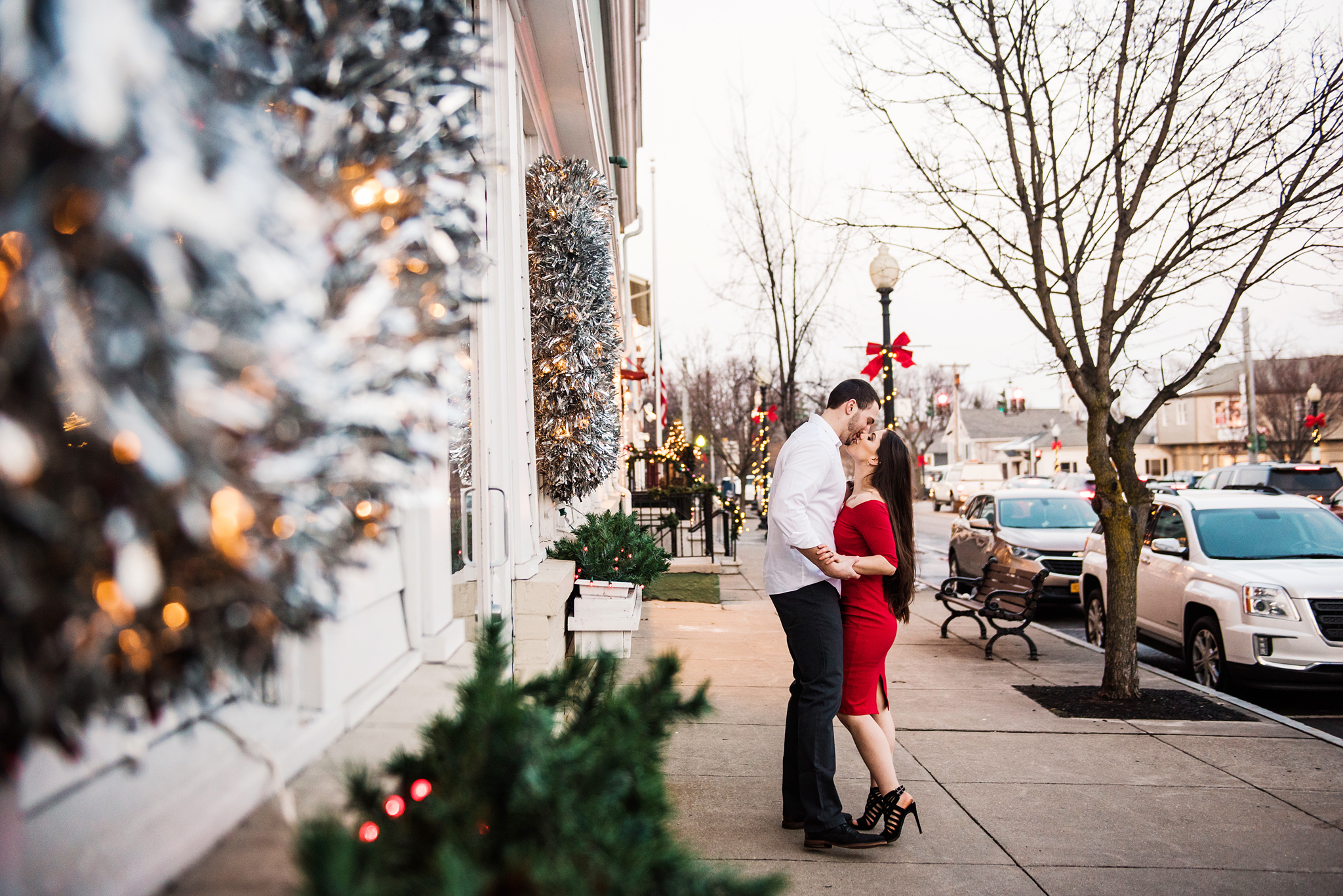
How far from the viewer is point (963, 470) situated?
47969 mm

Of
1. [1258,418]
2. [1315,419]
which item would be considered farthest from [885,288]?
[1258,418]

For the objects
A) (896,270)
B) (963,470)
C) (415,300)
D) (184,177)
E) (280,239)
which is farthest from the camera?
(963,470)

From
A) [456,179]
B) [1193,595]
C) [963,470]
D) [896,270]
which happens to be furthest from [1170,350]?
[963,470]

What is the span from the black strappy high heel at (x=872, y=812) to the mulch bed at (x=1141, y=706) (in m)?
2.86

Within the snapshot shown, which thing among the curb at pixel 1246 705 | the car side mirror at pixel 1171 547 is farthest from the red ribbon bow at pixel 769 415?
the car side mirror at pixel 1171 547

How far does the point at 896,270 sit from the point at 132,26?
11353 millimetres

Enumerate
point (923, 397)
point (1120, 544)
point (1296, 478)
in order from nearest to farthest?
point (1120, 544) → point (1296, 478) → point (923, 397)

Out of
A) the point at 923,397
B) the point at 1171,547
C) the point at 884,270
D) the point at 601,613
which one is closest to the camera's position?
the point at 601,613

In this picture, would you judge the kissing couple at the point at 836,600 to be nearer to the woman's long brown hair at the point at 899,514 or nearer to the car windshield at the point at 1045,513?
the woman's long brown hair at the point at 899,514

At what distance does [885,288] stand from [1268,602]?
5.96 metres

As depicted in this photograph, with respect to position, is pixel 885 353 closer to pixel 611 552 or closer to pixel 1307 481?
pixel 611 552

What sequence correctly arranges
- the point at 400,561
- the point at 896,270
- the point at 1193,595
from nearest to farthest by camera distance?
1. the point at 400,561
2. the point at 1193,595
3. the point at 896,270

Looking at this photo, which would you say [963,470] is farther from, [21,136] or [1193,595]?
[21,136]

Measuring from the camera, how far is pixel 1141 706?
21.7 ft
